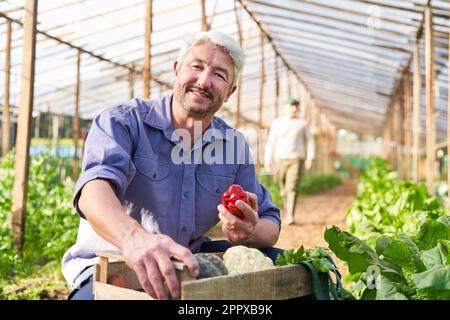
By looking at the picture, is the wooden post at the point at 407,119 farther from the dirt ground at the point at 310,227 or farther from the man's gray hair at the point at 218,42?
the man's gray hair at the point at 218,42

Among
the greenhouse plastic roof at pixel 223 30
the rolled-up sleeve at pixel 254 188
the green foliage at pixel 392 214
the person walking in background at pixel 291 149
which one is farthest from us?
the greenhouse plastic roof at pixel 223 30

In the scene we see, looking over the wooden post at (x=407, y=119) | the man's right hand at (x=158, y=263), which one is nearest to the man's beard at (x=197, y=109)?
the man's right hand at (x=158, y=263)

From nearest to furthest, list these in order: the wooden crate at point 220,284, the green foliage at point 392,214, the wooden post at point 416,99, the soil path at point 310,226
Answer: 1. the wooden crate at point 220,284
2. the green foliage at point 392,214
3. the soil path at point 310,226
4. the wooden post at point 416,99

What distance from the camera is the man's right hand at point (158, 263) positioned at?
4.86 ft

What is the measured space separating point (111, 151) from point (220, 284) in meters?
0.73

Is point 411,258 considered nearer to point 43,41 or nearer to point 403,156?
point 43,41

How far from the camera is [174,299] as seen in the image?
4.92 feet

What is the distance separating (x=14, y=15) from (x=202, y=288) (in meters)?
9.01

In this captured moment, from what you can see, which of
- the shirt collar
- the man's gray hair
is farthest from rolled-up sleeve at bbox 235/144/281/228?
the man's gray hair

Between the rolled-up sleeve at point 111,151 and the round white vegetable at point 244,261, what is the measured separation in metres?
0.45

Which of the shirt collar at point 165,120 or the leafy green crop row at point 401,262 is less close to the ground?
the shirt collar at point 165,120

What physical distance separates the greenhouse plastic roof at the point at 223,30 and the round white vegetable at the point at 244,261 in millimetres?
8040

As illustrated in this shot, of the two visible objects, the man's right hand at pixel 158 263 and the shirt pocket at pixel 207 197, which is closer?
the man's right hand at pixel 158 263

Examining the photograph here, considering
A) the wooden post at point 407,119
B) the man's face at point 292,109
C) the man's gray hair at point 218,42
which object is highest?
the wooden post at point 407,119
